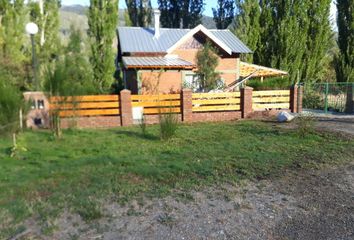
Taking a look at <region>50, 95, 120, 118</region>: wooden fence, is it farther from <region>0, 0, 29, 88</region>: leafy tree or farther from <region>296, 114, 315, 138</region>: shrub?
<region>296, 114, 315, 138</region>: shrub

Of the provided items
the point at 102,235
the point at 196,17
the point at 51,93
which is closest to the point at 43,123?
the point at 51,93

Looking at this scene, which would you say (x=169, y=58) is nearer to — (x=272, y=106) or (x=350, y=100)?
(x=272, y=106)

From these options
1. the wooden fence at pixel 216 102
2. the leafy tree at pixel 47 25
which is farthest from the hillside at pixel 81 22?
the wooden fence at pixel 216 102

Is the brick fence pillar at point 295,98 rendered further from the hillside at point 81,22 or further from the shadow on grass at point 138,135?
the hillside at point 81,22

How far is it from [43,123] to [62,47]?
427 inches

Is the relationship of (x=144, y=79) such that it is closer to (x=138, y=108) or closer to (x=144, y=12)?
(x=138, y=108)

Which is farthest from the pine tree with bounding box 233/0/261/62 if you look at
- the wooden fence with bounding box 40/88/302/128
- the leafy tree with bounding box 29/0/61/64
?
the leafy tree with bounding box 29/0/61/64

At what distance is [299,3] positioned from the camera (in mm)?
27109

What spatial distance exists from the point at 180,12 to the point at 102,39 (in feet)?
52.0

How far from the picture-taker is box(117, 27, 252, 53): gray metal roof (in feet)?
64.6

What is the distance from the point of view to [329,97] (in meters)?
16.7

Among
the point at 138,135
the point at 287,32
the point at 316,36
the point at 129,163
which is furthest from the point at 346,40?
the point at 129,163

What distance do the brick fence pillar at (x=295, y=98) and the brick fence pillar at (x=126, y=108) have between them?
7337 mm

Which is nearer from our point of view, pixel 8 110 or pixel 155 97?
pixel 8 110
